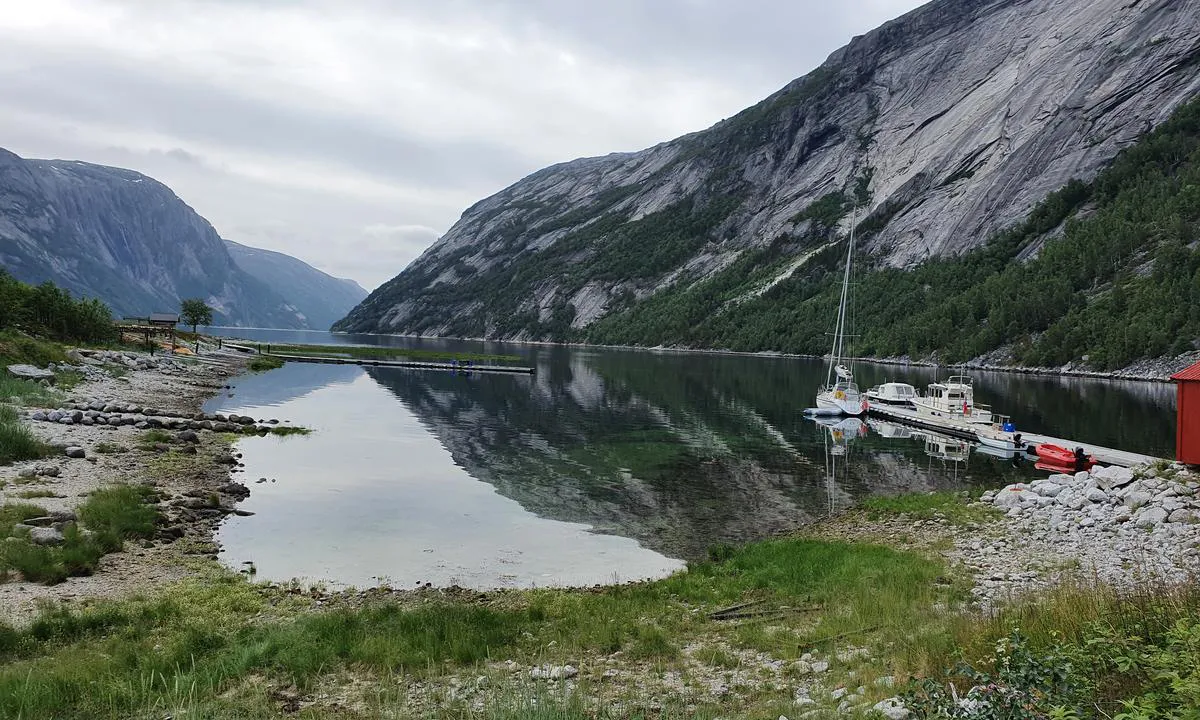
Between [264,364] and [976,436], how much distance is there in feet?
293

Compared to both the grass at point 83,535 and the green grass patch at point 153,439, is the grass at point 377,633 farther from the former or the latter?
the green grass patch at point 153,439

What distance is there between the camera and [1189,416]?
25938 millimetres

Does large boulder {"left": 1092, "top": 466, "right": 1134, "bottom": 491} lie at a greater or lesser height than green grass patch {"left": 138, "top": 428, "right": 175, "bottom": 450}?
greater

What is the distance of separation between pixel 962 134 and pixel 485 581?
211m

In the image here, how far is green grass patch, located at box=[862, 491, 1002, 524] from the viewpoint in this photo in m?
24.1

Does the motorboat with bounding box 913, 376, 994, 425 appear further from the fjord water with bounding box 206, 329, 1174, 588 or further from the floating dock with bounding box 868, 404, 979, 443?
the fjord water with bounding box 206, 329, 1174, 588

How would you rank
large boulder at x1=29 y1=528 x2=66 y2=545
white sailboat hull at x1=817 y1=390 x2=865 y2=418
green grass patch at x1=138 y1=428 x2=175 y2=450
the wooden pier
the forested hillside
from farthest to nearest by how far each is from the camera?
the wooden pier
the forested hillside
white sailboat hull at x1=817 y1=390 x2=865 y2=418
green grass patch at x1=138 y1=428 x2=175 y2=450
large boulder at x1=29 y1=528 x2=66 y2=545

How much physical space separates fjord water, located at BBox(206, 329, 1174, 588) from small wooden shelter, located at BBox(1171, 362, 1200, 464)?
8.88m

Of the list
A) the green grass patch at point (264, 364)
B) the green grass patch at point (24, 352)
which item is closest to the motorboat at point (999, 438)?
the green grass patch at point (24, 352)

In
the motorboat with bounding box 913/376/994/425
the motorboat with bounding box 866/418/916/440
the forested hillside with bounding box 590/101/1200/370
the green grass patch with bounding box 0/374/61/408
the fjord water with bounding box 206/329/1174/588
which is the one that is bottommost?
the fjord water with bounding box 206/329/1174/588

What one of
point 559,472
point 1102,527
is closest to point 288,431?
point 559,472

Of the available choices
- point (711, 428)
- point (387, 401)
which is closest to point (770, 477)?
point (711, 428)

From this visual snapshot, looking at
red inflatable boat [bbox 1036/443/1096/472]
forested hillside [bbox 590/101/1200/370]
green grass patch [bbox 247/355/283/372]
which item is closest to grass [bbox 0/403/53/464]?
red inflatable boat [bbox 1036/443/1096/472]

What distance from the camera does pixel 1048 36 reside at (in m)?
186
